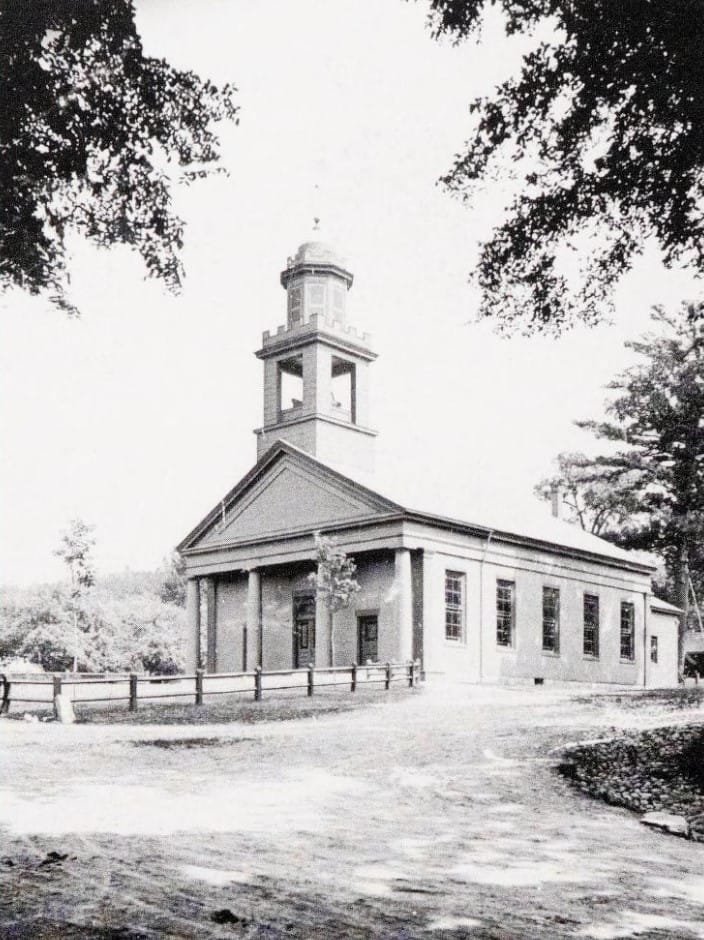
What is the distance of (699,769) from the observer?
10.8 meters

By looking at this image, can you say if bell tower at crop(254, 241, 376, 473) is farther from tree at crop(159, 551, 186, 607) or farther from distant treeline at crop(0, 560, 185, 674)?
tree at crop(159, 551, 186, 607)

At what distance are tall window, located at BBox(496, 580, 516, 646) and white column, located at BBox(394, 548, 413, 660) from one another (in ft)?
14.0

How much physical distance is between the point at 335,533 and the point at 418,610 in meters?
3.71

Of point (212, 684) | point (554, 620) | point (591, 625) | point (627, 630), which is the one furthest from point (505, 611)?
point (212, 684)

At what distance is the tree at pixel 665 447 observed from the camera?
28.9m

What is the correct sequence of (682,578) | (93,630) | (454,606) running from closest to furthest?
(454,606) < (682,578) < (93,630)

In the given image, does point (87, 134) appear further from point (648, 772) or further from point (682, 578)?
point (682, 578)

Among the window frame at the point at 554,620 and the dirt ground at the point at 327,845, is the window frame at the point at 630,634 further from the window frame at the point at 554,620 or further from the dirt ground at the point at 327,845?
the dirt ground at the point at 327,845

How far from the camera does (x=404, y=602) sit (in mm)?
28984

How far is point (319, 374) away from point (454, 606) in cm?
843

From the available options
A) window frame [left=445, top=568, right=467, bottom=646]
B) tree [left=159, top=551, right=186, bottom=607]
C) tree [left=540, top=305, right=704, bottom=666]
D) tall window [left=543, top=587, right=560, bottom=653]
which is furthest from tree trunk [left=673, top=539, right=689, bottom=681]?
tree [left=159, top=551, right=186, bottom=607]

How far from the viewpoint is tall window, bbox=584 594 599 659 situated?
3625cm

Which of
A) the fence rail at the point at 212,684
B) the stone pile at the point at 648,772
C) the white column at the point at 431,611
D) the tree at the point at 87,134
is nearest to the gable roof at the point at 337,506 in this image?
the white column at the point at 431,611

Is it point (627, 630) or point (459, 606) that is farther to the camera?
point (627, 630)
